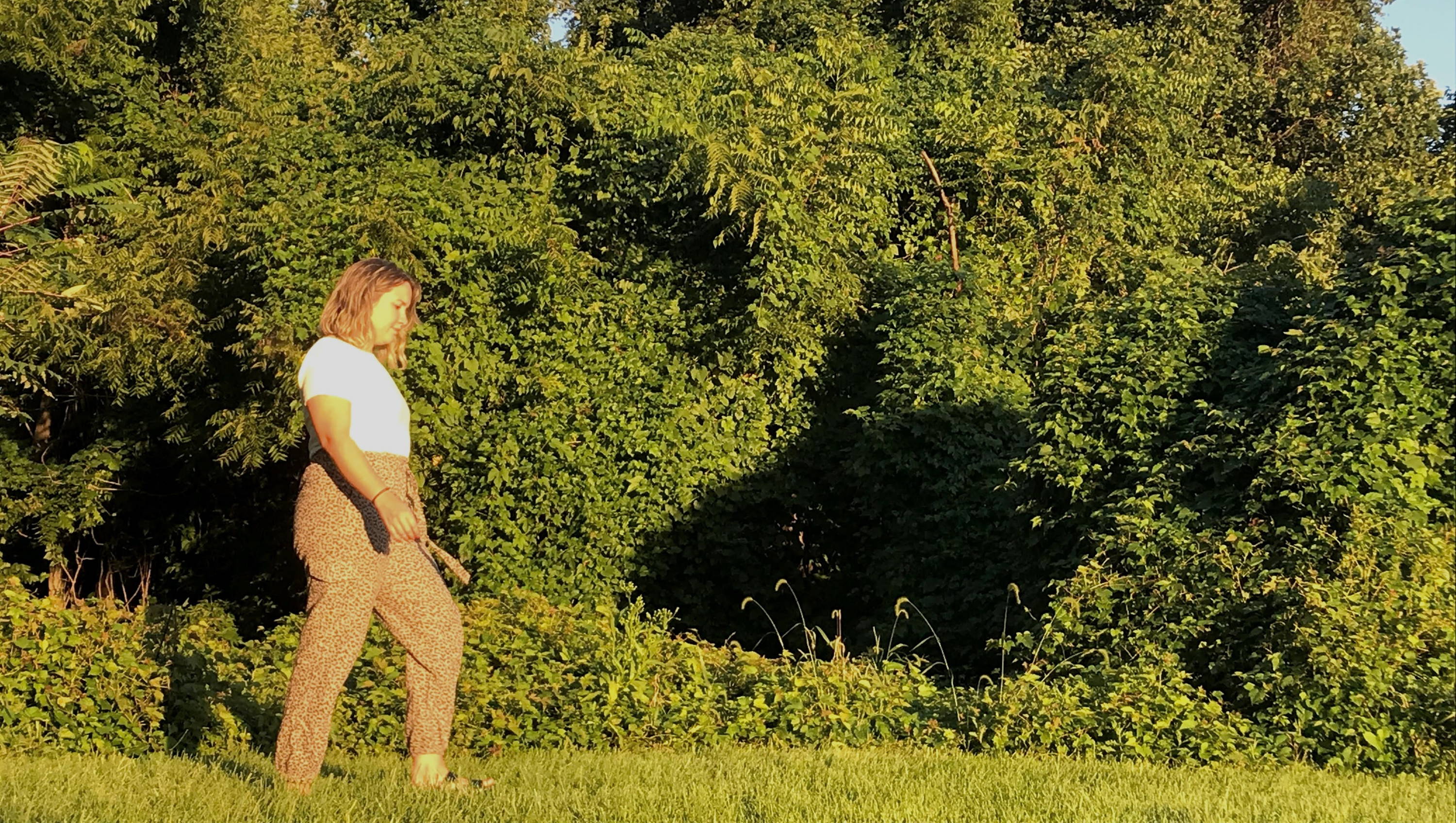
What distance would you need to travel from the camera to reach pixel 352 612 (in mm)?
4402

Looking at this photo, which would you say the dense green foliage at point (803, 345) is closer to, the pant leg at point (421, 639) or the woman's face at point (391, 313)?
the pant leg at point (421, 639)

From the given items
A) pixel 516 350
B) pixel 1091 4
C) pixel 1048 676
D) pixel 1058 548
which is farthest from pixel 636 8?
pixel 1048 676

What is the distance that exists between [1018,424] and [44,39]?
857 cm

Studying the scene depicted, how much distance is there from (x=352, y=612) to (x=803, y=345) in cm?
724

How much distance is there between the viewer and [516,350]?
10.7 meters

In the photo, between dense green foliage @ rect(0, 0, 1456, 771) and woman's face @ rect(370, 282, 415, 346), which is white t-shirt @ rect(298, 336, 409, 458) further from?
dense green foliage @ rect(0, 0, 1456, 771)

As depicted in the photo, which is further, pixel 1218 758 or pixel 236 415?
pixel 236 415

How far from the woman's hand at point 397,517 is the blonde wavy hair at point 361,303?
583 millimetres

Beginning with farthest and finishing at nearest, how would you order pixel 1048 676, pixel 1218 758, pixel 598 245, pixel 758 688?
pixel 598 245
pixel 1048 676
pixel 758 688
pixel 1218 758

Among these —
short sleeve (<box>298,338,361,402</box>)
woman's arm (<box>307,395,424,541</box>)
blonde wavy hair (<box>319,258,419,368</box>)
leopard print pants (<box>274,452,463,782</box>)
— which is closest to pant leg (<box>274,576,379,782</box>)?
leopard print pants (<box>274,452,463,782</box>)

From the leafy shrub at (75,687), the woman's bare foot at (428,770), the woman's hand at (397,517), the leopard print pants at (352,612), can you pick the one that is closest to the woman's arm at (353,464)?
the woman's hand at (397,517)

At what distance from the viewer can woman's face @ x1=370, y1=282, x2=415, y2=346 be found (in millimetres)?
4531

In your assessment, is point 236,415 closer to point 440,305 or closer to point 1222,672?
point 440,305

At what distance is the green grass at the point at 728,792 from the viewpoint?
4086mm
